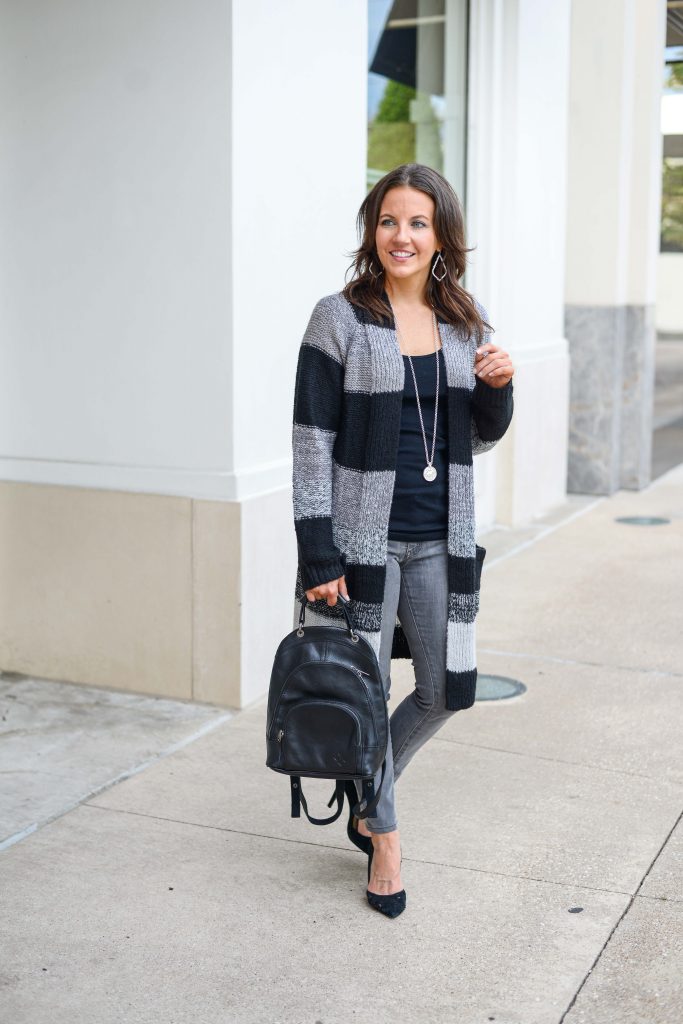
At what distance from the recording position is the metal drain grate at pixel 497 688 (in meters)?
5.52

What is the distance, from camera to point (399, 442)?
11.6ft

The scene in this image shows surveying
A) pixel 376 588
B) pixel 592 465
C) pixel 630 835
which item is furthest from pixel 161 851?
pixel 592 465

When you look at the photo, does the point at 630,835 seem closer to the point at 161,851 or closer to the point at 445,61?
the point at 161,851

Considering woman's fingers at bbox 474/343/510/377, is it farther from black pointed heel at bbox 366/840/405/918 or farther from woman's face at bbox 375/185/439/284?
black pointed heel at bbox 366/840/405/918

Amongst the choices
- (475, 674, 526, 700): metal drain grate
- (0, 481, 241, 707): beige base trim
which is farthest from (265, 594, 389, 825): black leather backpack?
(475, 674, 526, 700): metal drain grate

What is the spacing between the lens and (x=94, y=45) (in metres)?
5.16

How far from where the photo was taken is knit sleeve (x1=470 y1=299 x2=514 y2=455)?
356 centimetres

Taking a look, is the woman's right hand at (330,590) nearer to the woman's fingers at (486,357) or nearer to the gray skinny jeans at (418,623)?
the gray skinny jeans at (418,623)

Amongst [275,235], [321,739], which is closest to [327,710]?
[321,739]

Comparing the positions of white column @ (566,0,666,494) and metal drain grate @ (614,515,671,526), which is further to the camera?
white column @ (566,0,666,494)

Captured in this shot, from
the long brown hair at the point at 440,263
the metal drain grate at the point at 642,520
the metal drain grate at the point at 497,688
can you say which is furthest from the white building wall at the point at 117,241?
the metal drain grate at the point at 642,520

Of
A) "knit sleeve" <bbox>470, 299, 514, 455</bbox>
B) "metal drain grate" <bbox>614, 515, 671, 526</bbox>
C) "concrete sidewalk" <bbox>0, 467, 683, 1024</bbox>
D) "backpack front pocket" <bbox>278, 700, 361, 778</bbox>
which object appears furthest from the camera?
"metal drain grate" <bbox>614, 515, 671, 526</bbox>

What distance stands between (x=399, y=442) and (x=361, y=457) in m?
0.11

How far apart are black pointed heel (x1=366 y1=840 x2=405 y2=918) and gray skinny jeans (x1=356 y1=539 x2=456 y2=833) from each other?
17cm
